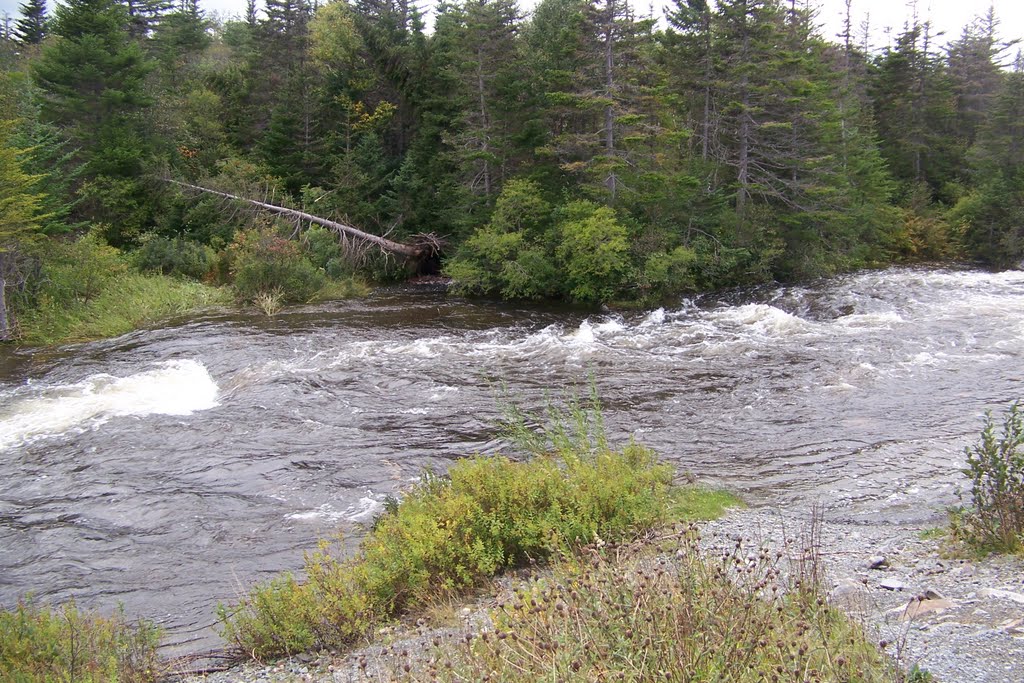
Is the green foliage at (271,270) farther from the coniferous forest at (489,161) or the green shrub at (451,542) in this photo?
the green shrub at (451,542)

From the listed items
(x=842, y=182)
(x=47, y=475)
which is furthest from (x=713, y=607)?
(x=842, y=182)

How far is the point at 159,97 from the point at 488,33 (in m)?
15.9

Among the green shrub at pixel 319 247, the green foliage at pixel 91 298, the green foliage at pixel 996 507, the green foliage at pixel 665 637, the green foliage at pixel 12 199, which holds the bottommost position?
the green foliage at pixel 996 507

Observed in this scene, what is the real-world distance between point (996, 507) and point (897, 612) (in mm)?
2322

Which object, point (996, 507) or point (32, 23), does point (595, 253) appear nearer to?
point (996, 507)

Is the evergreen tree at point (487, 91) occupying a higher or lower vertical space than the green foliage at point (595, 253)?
higher

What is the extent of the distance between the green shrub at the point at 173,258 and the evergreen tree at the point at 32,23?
108ft

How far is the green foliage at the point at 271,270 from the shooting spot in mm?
22484

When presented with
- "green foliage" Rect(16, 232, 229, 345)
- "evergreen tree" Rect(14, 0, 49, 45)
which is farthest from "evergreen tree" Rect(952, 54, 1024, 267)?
"evergreen tree" Rect(14, 0, 49, 45)

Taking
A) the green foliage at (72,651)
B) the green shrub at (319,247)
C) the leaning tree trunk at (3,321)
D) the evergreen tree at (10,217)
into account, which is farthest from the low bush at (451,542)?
the green shrub at (319,247)

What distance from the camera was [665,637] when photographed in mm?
3961

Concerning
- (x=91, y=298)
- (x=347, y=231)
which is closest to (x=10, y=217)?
(x=91, y=298)

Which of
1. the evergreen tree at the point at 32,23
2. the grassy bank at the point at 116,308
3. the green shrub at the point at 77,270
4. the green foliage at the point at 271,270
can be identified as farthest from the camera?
the evergreen tree at the point at 32,23

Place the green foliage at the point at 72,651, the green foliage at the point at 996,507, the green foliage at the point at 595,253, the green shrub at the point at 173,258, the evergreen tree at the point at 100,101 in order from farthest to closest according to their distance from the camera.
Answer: the evergreen tree at the point at 100,101 < the green shrub at the point at 173,258 < the green foliage at the point at 595,253 < the green foliage at the point at 996,507 < the green foliage at the point at 72,651
